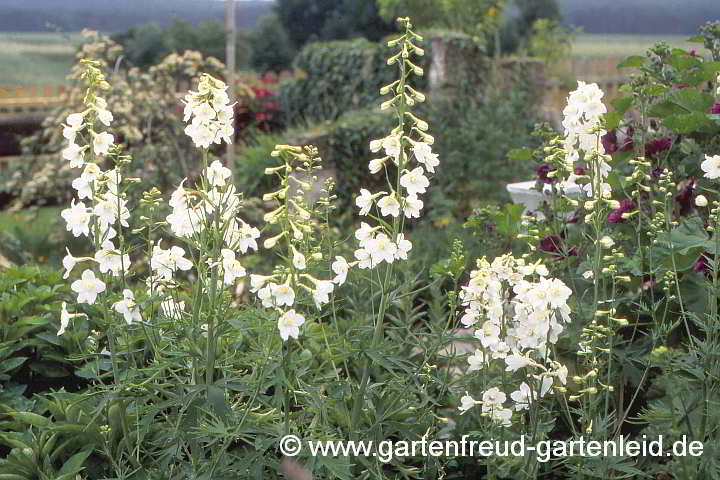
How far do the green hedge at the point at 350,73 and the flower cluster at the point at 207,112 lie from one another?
663 cm

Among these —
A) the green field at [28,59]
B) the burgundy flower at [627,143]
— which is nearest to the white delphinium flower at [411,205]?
the burgundy flower at [627,143]

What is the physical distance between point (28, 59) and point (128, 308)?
10.4 m

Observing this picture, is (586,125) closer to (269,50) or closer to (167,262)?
(167,262)

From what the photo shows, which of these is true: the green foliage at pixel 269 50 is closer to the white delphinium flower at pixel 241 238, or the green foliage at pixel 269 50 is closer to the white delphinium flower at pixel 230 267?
the white delphinium flower at pixel 241 238

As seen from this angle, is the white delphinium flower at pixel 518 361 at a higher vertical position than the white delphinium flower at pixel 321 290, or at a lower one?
lower

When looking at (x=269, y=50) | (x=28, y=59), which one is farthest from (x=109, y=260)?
(x=269, y=50)

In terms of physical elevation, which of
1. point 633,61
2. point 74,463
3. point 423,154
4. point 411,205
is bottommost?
point 74,463

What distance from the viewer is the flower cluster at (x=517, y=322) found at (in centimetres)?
216

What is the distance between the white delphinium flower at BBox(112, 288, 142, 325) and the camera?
7.28ft

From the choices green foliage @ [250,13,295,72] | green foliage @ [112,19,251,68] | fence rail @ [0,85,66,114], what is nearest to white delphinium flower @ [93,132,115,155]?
fence rail @ [0,85,66,114]

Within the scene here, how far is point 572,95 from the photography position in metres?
2.61

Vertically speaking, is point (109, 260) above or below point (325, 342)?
above

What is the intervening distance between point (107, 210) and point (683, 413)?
5.56 feet

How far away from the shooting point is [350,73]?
9.68 meters
